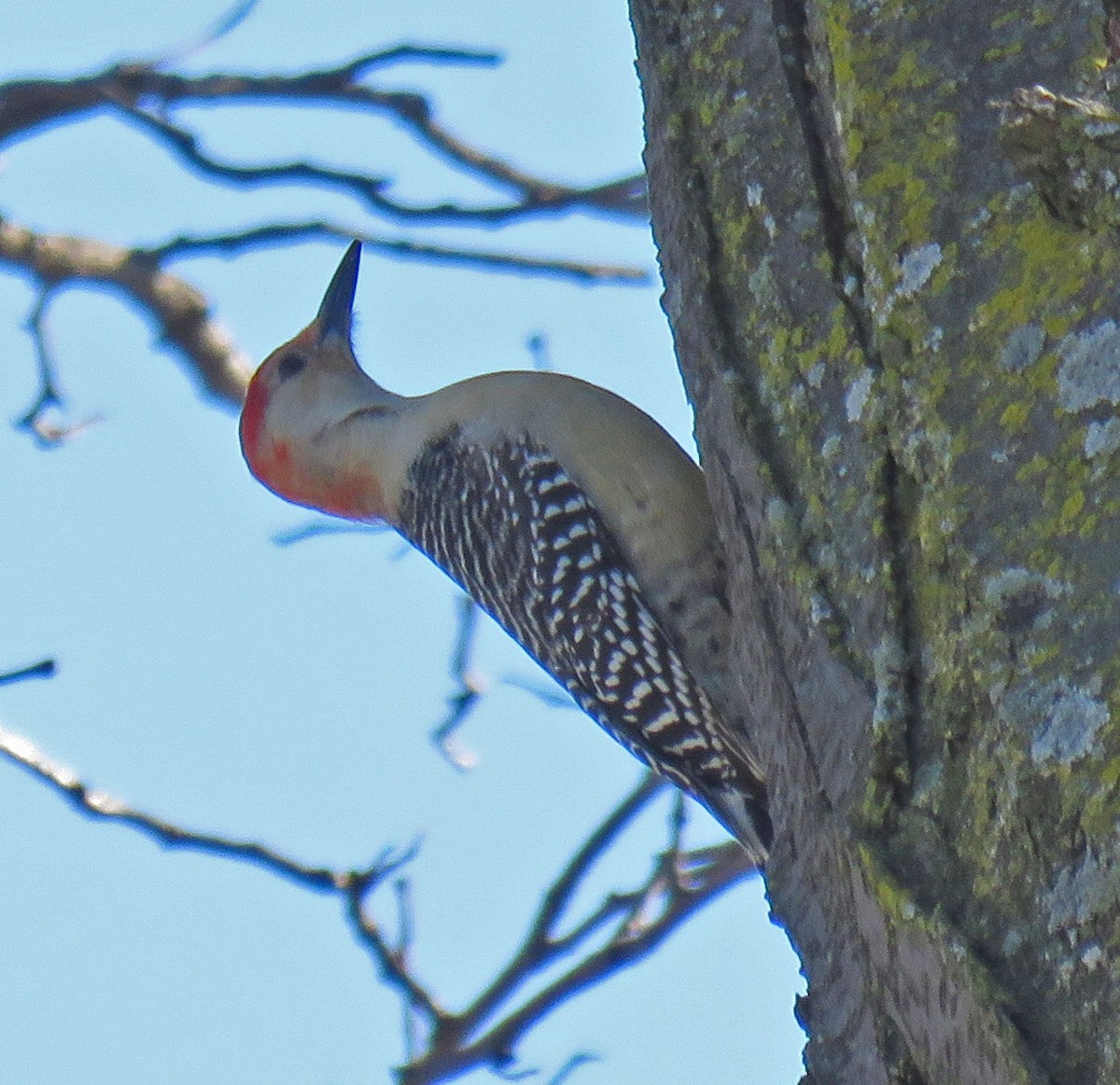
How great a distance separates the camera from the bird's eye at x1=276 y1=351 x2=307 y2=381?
582 centimetres

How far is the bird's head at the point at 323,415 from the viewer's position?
5.59m

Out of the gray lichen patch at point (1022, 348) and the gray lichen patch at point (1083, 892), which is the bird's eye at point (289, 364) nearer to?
the gray lichen patch at point (1022, 348)

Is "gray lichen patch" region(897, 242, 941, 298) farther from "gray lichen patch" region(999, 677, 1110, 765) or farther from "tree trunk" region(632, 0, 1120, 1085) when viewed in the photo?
"gray lichen patch" region(999, 677, 1110, 765)

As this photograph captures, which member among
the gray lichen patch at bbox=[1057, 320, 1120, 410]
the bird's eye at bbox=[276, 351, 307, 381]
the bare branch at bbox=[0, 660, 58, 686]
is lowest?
the gray lichen patch at bbox=[1057, 320, 1120, 410]

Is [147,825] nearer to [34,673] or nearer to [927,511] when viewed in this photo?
[34,673]

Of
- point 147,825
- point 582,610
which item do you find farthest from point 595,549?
point 147,825

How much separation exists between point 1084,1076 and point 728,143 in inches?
73.9

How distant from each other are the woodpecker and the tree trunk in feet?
3.86

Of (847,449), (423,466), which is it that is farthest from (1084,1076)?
(423,466)

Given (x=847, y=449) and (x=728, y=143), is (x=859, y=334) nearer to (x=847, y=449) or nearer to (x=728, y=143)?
(x=847, y=449)

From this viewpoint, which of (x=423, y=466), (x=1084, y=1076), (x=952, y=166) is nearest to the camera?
(x=1084, y=1076)

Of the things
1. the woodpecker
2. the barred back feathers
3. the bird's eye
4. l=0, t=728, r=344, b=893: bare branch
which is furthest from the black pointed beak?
l=0, t=728, r=344, b=893: bare branch

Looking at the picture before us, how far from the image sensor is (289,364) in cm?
582

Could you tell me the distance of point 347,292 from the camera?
5965 millimetres
